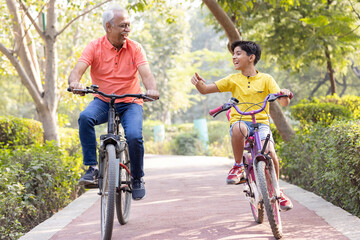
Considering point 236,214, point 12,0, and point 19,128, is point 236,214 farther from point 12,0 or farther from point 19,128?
point 12,0

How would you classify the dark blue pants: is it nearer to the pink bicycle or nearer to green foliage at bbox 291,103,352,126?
the pink bicycle

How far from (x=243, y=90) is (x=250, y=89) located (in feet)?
0.24

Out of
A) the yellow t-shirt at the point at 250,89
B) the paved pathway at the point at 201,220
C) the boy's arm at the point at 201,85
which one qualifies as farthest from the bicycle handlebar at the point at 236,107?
the paved pathway at the point at 201,220

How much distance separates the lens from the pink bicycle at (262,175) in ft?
15.3

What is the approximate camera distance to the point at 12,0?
38.4 ft

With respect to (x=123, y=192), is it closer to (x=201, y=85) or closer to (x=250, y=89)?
(x=201, y=85)

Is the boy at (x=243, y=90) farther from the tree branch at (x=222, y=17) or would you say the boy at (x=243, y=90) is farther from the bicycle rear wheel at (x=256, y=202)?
the tree branch at (x=222, y=17)

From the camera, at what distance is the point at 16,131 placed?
1063cm

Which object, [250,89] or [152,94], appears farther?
[250,89]

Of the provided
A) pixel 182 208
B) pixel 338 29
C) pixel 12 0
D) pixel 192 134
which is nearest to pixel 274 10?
pixel 338 29

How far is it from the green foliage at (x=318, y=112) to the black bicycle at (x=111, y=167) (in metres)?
7.03

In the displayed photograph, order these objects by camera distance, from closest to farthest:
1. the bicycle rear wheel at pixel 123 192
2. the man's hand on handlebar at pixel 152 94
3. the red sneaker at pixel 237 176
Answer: the man's hand on handlebar at pixel 152 94
the bicycle rear wheel at pixel 123 192
the red sneaker at pixel 237 176

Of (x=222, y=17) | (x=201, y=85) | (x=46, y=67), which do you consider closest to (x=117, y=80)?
(x=201, y=85)

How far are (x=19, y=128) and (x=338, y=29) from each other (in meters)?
7.07
